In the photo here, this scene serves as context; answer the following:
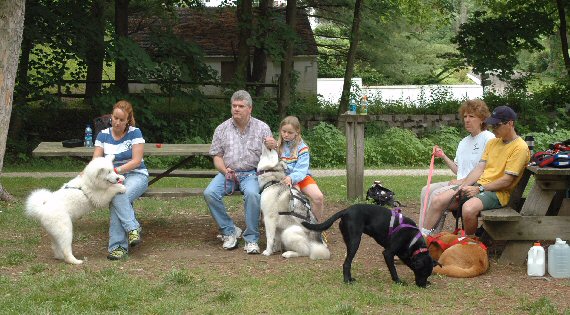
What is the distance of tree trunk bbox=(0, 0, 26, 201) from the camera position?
33.7 ft

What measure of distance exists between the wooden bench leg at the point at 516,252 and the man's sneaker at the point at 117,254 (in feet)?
10.5

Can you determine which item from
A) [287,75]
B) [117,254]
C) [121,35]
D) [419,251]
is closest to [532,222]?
[419,251]

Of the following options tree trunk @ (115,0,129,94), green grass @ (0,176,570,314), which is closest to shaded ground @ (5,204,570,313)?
green grass @ (0,176,570,314)

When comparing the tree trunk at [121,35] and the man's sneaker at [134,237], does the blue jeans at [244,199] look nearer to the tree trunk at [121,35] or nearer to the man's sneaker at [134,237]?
the man's sneaker at [134,237]

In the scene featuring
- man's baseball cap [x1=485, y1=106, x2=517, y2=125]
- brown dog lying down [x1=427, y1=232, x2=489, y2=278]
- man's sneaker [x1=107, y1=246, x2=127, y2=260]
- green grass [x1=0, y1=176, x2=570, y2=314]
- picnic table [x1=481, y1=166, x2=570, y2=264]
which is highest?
man's baseball cap [x1=485, y1=106, x2=517, y2=125]

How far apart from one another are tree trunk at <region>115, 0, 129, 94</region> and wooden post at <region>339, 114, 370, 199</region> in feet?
26.5

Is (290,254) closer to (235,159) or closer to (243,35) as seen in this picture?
(235,159)

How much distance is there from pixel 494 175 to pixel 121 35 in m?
11.8

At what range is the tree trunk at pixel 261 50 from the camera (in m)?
19.0

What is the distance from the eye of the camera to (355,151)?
34.3ft

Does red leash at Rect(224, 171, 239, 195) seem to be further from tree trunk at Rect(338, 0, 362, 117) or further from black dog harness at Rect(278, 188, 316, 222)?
tree trunk at Rect(338, 0, 362, 117)

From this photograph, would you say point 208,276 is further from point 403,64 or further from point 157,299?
point 403,64

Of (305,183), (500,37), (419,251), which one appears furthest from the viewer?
(500,37)

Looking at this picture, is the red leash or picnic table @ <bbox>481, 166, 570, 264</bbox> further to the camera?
the red leash
